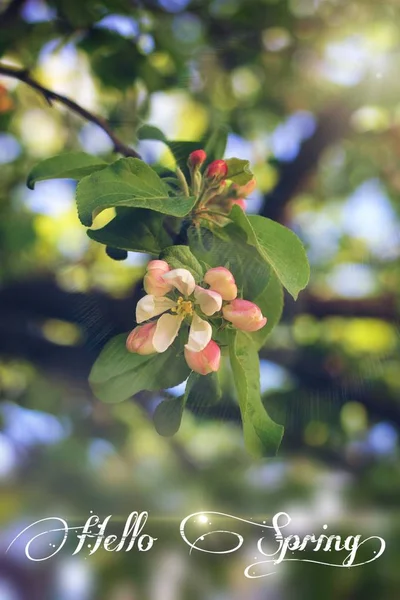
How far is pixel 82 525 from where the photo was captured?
109cm

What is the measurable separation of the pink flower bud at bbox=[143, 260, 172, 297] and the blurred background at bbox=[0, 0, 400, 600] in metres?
0.79

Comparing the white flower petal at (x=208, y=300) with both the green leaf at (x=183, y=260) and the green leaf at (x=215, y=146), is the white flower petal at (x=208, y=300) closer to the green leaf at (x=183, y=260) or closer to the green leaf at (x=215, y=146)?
the green leaf at (x=183, y=260)

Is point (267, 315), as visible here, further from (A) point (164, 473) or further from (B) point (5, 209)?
(A) point (164, 473)

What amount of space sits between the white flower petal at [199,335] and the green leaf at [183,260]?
1.3 inches

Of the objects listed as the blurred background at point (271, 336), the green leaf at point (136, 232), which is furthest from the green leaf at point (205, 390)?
the blurred background at point (271, 336)

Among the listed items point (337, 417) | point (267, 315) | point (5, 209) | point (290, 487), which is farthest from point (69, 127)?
point (267, 315)

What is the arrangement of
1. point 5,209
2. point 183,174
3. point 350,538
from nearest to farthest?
point 183,174
point 350,538
point 5,209

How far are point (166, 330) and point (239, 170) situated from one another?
161 mm

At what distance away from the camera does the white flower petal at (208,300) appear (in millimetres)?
467

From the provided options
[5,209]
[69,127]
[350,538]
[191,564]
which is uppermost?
[69,127]

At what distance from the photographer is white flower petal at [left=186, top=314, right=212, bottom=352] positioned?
47 cm

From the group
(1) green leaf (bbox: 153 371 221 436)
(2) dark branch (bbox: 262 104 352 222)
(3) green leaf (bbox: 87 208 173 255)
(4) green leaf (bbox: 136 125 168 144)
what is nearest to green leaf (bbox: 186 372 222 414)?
(1) green leaf (bbox: 153 371 221 436)

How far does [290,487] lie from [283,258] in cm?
182

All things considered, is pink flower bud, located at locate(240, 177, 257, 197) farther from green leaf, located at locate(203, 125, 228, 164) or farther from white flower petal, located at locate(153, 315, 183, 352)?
white flower petal, located at locate(153, 315, 183, 352)
